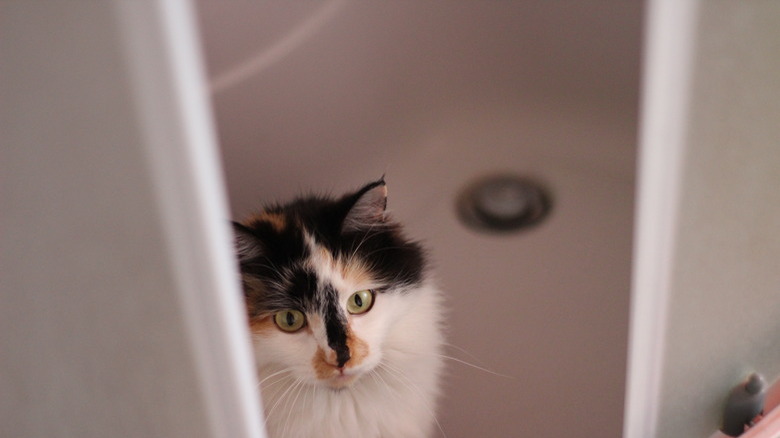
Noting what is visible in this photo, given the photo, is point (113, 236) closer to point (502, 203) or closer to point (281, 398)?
point (281, 398)

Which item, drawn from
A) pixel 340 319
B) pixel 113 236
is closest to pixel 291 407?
pixel 340 319

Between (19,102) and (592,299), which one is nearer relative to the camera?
(19,102)

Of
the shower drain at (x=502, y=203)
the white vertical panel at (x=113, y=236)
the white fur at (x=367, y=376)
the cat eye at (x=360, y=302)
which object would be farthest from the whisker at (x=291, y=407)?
the shower drain at (x=502, y=203)

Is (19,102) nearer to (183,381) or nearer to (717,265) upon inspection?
(183,381)

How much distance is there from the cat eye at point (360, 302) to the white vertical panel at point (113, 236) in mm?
272

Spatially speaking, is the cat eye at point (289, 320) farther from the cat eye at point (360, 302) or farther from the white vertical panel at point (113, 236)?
the white vertical panel at point (113, 236)

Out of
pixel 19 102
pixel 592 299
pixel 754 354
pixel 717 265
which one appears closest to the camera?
pixel 19 102

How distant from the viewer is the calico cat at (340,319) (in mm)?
798

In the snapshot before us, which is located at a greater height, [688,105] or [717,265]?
[688,105]

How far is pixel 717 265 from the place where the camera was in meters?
0.67

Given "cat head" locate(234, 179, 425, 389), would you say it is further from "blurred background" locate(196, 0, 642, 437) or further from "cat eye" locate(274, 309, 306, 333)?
"blurred background" locate(196, 0, 642, 437)

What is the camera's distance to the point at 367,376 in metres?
0.88

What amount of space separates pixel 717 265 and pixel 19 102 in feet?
1.93

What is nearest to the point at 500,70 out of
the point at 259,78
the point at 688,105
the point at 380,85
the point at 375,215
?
the point at 380,85
